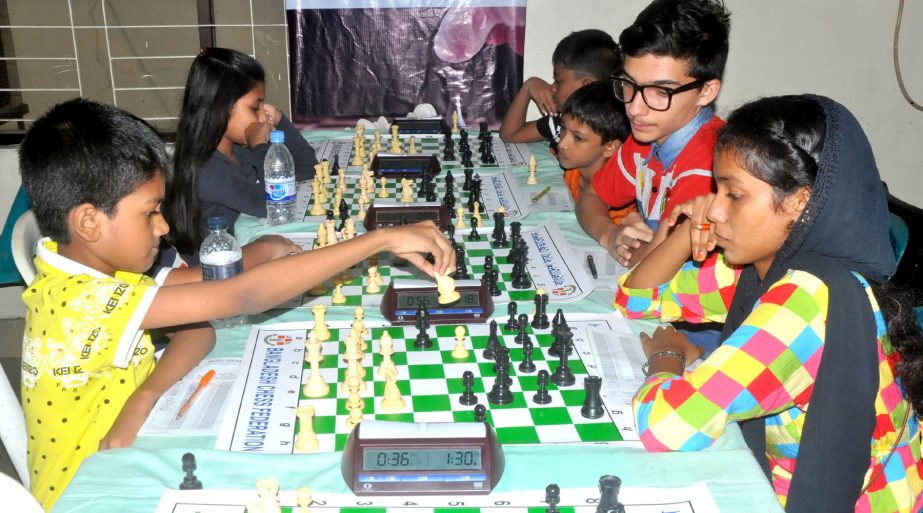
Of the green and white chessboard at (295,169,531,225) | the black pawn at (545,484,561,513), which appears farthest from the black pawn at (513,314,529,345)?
the green and white chessboard at (295,169,531,225)

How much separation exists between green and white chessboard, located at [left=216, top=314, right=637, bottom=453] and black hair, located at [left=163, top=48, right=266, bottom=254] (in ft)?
2.98

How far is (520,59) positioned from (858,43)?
1.93 m

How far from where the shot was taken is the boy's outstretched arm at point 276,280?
1.70 m

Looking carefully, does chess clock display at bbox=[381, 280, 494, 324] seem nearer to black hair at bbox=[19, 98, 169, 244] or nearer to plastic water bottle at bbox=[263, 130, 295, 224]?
black hair at bbox=[19, 98, 169, 244]

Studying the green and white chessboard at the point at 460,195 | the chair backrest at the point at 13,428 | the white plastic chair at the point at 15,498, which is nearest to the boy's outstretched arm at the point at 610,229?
the green and white chessboard at the point at 460,195

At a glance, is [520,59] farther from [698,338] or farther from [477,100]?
[698,338]

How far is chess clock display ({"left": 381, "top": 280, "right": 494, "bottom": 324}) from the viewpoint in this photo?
80.4 inches

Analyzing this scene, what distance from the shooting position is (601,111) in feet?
10.2

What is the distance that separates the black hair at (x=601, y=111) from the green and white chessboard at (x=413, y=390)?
1222 millimetres

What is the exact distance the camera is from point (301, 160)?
337 centimetres

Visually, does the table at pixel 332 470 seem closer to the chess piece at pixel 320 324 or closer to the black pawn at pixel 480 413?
the black pawn at pixel 480 413

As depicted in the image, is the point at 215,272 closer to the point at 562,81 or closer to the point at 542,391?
the point at 542,391

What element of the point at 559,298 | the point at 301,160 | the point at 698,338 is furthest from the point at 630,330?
the point at 301,160

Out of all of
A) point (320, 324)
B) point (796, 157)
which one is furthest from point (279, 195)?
point (796, 157)
